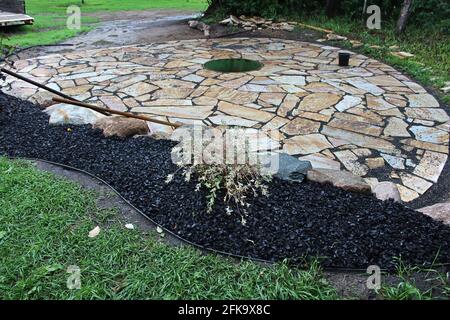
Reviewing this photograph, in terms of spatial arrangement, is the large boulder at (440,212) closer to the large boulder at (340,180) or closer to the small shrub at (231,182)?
the large boulder at (340,180)

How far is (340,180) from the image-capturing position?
9.53ft

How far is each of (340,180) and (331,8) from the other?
27.6 feet

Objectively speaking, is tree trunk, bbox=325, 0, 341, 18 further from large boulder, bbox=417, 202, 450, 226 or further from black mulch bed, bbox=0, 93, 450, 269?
large boulder, bbox=417, 202, 450, 226

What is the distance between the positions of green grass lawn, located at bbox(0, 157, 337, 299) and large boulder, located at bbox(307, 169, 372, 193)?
901 millimetres

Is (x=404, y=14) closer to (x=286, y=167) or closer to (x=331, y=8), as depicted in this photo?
(x=331, y=8)

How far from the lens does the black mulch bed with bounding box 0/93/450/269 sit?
7.34 feet

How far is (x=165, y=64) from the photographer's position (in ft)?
22.2

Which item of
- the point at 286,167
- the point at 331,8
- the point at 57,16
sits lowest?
the point at 286,167

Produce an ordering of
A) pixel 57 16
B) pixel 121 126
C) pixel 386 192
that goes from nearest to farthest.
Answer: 1. pixel 386 192
2. pixel 121 126
3. pixel 57 16

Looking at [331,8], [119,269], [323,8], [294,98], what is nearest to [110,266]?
[119,269]

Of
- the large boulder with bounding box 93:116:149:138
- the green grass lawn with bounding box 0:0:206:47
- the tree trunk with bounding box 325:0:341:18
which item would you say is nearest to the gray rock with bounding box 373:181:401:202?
the large boulder with bounding box 93:116:149:138

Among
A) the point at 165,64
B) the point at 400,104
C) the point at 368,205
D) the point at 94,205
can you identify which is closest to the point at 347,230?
the point at 368,205

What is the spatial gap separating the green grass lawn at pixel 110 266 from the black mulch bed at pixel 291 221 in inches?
6.2

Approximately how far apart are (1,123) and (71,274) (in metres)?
2.66
